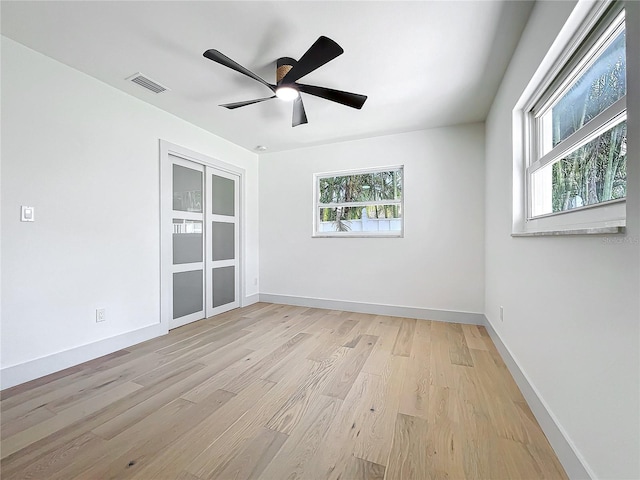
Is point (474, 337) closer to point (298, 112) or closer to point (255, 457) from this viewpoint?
point (255, 457)

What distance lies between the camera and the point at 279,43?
1.90 m

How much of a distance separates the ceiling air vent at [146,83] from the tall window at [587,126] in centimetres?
308

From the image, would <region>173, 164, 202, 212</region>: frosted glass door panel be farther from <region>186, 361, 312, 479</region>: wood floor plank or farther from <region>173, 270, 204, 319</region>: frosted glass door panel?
<region>186, 361, 312, 479</region>: wood floor plank

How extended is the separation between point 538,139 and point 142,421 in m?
3.17

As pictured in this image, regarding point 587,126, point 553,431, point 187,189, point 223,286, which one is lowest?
point 553,431

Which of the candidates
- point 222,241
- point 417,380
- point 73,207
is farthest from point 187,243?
point 417,380

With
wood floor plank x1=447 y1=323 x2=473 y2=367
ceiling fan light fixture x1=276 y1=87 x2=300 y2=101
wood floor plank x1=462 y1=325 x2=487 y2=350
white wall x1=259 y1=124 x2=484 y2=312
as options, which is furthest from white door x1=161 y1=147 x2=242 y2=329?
wood floor plank x1=462 y1=325 x2=487 y2=350

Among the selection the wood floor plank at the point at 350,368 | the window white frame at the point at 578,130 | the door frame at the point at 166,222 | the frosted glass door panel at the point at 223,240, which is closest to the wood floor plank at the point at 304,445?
the wood floor plank at the point at 350,368

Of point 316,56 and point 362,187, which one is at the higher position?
point 316,56

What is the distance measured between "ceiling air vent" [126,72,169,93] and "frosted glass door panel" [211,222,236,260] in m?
1.69

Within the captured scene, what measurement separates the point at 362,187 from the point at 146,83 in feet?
9.19

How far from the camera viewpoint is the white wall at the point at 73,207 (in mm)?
1891

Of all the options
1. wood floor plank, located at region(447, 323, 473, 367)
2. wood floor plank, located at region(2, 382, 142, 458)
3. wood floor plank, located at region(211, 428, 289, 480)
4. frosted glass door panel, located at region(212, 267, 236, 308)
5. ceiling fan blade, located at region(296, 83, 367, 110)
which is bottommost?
wood floor plank, located at region(2, 382, 142, 458)

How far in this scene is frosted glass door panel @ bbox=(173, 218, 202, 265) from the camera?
3166 millimetres
